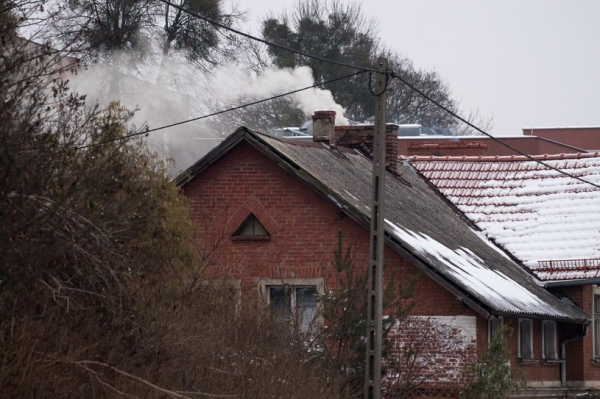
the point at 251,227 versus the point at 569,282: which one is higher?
the point at 251,227

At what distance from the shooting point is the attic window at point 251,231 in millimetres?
20281

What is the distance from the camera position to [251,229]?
806 inches

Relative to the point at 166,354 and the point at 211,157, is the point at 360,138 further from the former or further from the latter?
the point at 166,354

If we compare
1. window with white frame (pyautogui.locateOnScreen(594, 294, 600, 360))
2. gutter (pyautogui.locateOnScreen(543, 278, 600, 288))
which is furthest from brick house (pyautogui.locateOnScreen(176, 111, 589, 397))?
window with white frame (pyautogui.locateOnScreen(594, 294, 600, 360))

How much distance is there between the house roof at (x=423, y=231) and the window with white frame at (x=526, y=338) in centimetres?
49

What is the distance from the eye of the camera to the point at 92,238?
930 cm

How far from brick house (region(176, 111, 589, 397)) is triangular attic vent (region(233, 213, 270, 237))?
0.02 metres

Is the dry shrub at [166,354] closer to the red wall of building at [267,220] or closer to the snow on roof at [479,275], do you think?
the snow on roof at [479,275]

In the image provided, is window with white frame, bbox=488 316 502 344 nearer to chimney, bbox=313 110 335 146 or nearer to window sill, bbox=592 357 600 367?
window sill, bbox=592 357 600 367

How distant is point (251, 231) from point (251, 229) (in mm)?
34

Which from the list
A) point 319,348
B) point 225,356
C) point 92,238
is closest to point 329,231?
point 319,348

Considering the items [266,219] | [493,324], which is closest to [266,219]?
[266,219]

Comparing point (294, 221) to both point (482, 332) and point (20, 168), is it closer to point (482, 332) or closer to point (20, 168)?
point (482, 332)

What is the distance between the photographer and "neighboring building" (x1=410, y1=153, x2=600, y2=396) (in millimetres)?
23672
